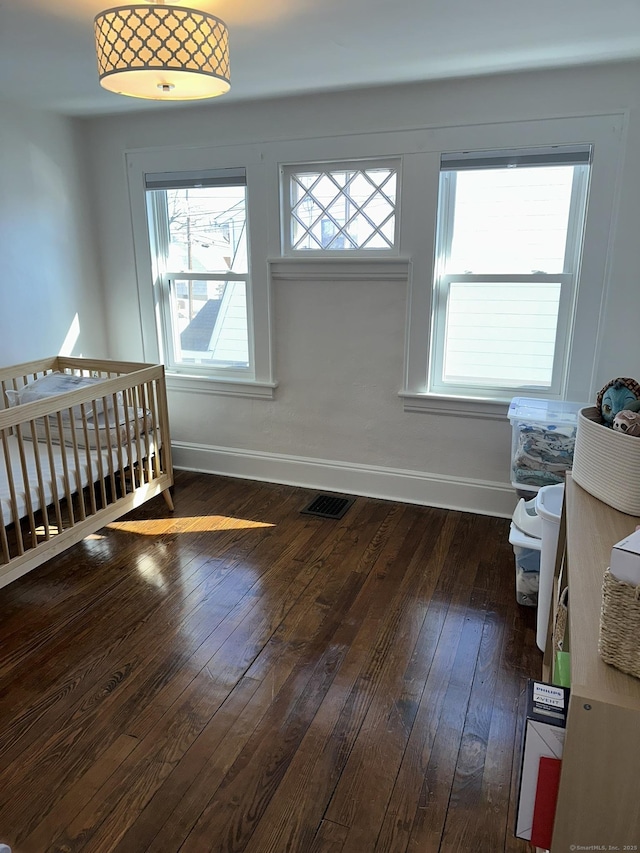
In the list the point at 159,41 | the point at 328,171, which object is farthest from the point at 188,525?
the point at 159,41

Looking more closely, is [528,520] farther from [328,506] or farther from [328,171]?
[328,171]

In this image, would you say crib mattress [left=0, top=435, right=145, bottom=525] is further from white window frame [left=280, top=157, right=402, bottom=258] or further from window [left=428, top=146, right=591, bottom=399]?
window [left=428, top=146, right=591, bottom=399]

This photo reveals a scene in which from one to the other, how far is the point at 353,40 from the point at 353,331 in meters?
1.42

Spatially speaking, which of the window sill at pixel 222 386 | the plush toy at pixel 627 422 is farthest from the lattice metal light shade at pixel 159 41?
the window sill at pixel 222 386

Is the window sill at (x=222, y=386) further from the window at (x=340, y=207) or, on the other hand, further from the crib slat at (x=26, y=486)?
the crib slat at (x=26, y=486)

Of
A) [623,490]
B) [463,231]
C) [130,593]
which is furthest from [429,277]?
[130,593]

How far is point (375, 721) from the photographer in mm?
1802

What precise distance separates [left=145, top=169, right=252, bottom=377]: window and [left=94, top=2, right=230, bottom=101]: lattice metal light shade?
5.51 feet

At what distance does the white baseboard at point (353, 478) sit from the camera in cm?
322

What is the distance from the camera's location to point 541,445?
8.34 ft

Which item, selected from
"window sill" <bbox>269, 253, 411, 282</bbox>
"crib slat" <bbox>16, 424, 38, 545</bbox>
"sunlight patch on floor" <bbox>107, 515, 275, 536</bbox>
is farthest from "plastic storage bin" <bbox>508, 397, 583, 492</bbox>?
"crib slat" <bbox>16, 424, 38, 545</bbox>

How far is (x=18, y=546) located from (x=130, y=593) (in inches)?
20.3

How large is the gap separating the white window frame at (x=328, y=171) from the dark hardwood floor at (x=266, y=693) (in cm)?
152

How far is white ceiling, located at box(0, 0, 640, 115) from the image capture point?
1923mm
